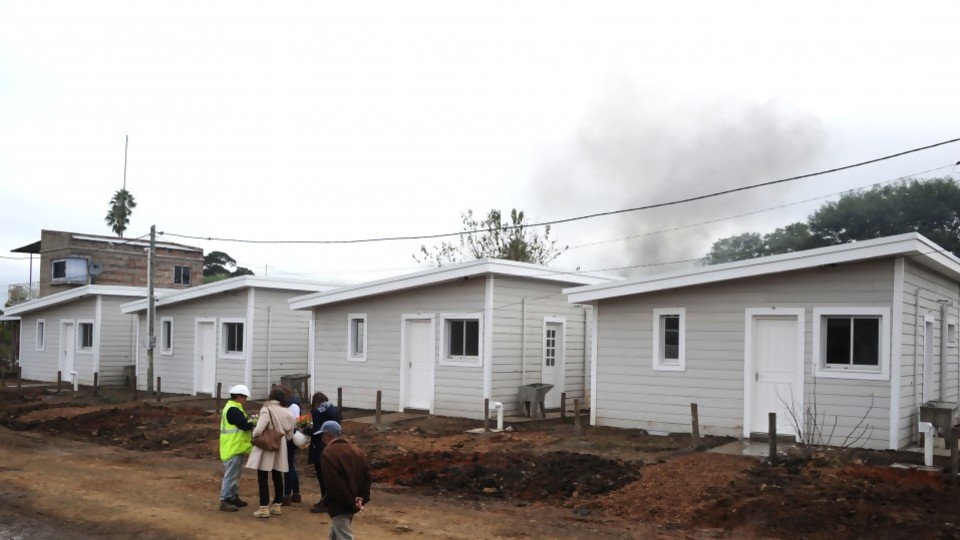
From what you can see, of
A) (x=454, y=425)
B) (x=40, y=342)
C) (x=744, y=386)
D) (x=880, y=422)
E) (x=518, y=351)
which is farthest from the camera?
(x=40, y=342)

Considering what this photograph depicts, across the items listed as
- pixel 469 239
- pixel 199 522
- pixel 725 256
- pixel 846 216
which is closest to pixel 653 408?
pixel 199 522

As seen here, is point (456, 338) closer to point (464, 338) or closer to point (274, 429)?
point (464, 338)

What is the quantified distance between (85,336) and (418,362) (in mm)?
16883

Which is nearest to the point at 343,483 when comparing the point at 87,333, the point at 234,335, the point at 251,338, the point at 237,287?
the point at 251,338

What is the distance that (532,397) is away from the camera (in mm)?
17688

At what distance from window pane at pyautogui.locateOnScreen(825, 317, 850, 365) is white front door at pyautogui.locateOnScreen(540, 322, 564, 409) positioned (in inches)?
283

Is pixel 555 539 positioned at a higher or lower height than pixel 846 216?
lower

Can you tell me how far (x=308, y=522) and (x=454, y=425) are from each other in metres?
7.93

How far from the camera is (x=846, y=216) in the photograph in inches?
1777

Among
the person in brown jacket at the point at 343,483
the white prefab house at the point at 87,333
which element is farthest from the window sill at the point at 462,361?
the white prefab house at the point at 87,333

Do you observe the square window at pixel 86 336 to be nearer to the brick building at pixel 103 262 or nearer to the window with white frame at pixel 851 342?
the brick building at pixel 103 262

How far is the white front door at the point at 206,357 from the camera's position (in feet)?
78.9

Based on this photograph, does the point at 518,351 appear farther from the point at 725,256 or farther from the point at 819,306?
the point at 725,256

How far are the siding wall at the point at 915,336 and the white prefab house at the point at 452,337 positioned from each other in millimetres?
7760
